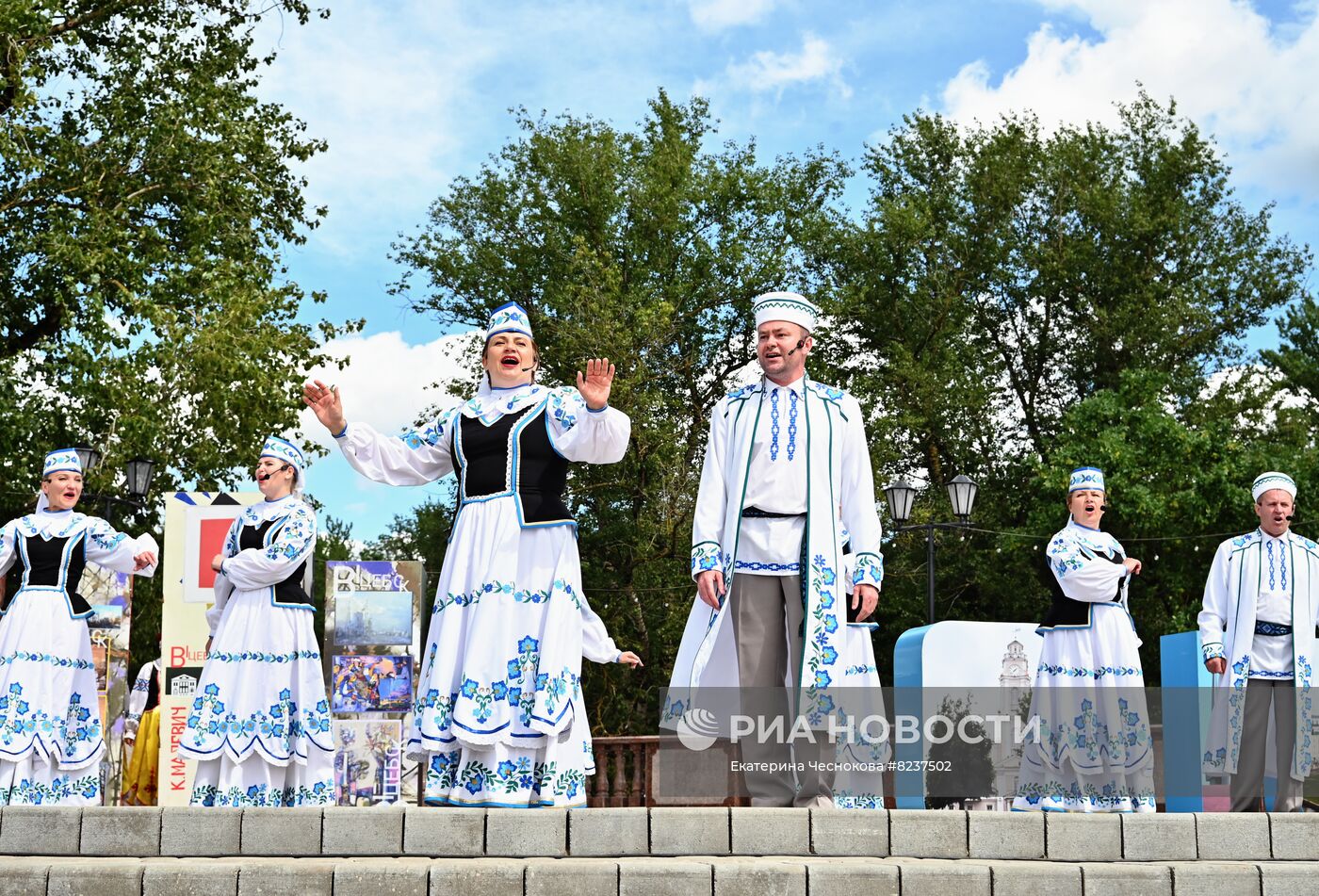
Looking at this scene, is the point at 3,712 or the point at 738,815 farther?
the point at 3,712

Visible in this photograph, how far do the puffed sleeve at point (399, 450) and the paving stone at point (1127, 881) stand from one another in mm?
3632

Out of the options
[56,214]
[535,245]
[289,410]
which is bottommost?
[289,410]

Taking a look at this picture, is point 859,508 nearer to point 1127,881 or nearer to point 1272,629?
point 1127,881

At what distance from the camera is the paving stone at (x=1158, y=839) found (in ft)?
18.0

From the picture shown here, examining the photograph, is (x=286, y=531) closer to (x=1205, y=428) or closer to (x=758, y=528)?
(x=758, y=528)

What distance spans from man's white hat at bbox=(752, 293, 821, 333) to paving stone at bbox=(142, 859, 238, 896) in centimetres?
348

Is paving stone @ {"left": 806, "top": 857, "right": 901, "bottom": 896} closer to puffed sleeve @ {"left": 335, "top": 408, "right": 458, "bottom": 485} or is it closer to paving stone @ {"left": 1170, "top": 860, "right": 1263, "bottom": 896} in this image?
paving stone @ {"left": 1170, "top": 860, "right": 1263, "bottom": 896}

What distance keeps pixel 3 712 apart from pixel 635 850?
521 cm

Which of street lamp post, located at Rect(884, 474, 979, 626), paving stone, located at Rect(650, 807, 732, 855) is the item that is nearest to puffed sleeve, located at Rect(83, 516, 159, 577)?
paving stone, located at Rect(650, 807, 732, 855)

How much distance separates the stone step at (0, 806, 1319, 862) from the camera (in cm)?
538

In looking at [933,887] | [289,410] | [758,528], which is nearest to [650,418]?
[289,410]

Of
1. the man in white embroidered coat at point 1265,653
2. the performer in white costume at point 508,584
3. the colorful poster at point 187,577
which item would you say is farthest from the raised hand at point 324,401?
the colorful poster at point 187,577

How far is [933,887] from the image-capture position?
498cm

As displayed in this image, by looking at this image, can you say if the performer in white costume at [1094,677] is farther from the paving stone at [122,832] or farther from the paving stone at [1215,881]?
the paving stone at [122,832]
